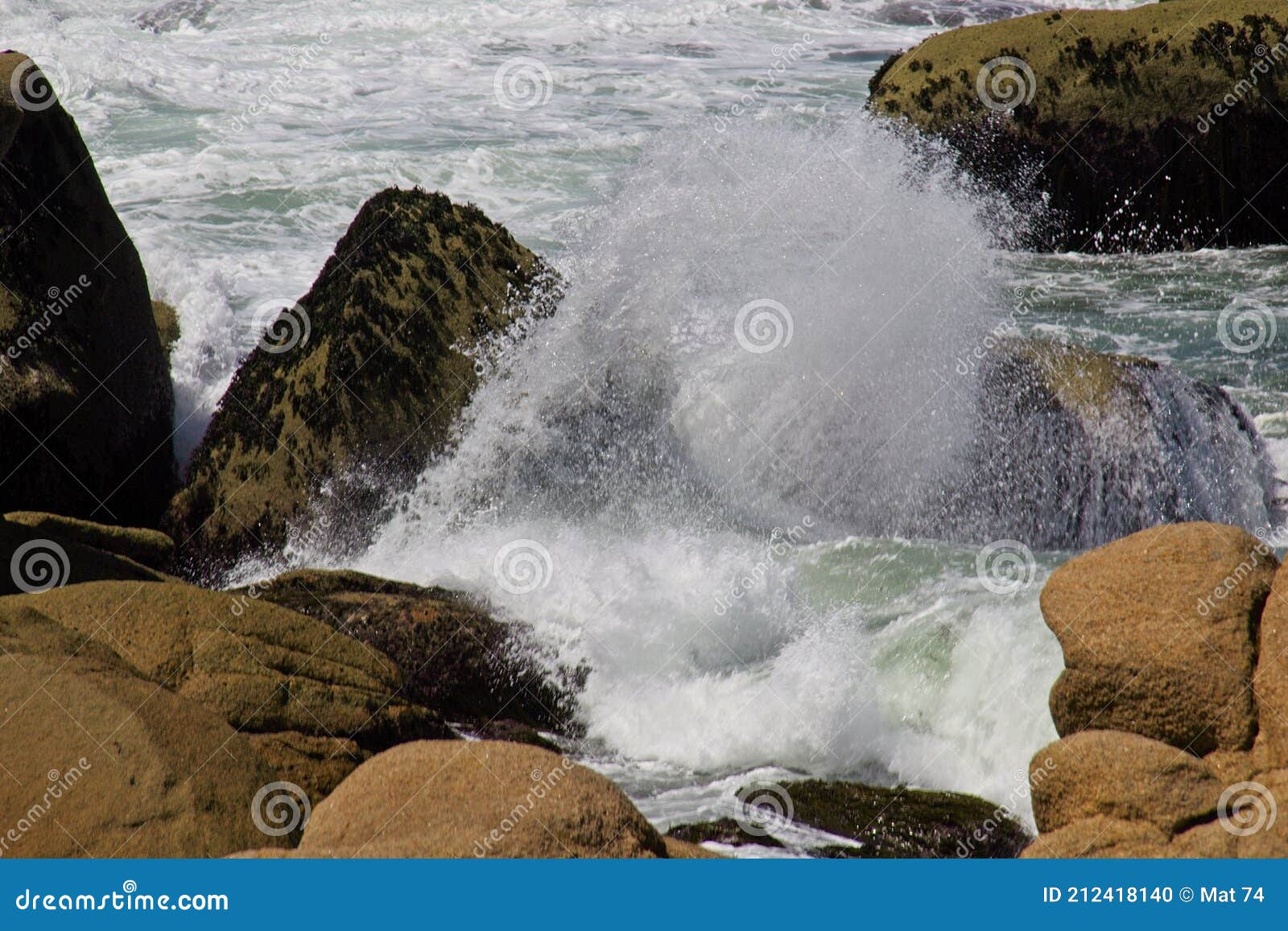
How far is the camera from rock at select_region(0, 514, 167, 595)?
5.83 metres

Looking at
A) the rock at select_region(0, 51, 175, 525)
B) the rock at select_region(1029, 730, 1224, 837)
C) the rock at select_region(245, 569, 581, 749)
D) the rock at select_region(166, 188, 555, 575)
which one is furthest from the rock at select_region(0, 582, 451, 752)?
the rock at select_region(0, 51, 175, 525)

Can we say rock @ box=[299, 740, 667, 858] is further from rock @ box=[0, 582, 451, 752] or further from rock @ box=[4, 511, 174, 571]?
rock @ box=[4, 511, 174, 571]

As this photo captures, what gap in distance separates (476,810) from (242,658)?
1668mm

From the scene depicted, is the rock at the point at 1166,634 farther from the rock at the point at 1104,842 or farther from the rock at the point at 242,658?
the rock at the point at 242,658

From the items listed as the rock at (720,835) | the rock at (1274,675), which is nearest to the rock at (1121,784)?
the rock at (1274,675)

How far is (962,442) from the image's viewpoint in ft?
24.6

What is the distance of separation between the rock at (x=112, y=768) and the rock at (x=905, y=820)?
2.08 metres

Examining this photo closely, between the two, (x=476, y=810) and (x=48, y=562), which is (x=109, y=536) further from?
(x=476, y=810)

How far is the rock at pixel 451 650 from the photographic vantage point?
222 inches

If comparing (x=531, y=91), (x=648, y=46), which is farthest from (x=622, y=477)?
(x=648, y=46)

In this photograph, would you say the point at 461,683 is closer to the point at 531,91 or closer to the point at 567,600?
the point at 567,600

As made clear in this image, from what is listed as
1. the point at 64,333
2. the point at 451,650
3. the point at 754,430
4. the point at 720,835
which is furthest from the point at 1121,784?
the point at 64,333

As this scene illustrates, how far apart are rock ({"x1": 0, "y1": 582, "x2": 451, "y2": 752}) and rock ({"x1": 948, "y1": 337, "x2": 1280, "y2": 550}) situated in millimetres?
3797

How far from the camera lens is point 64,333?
7.32 meters
